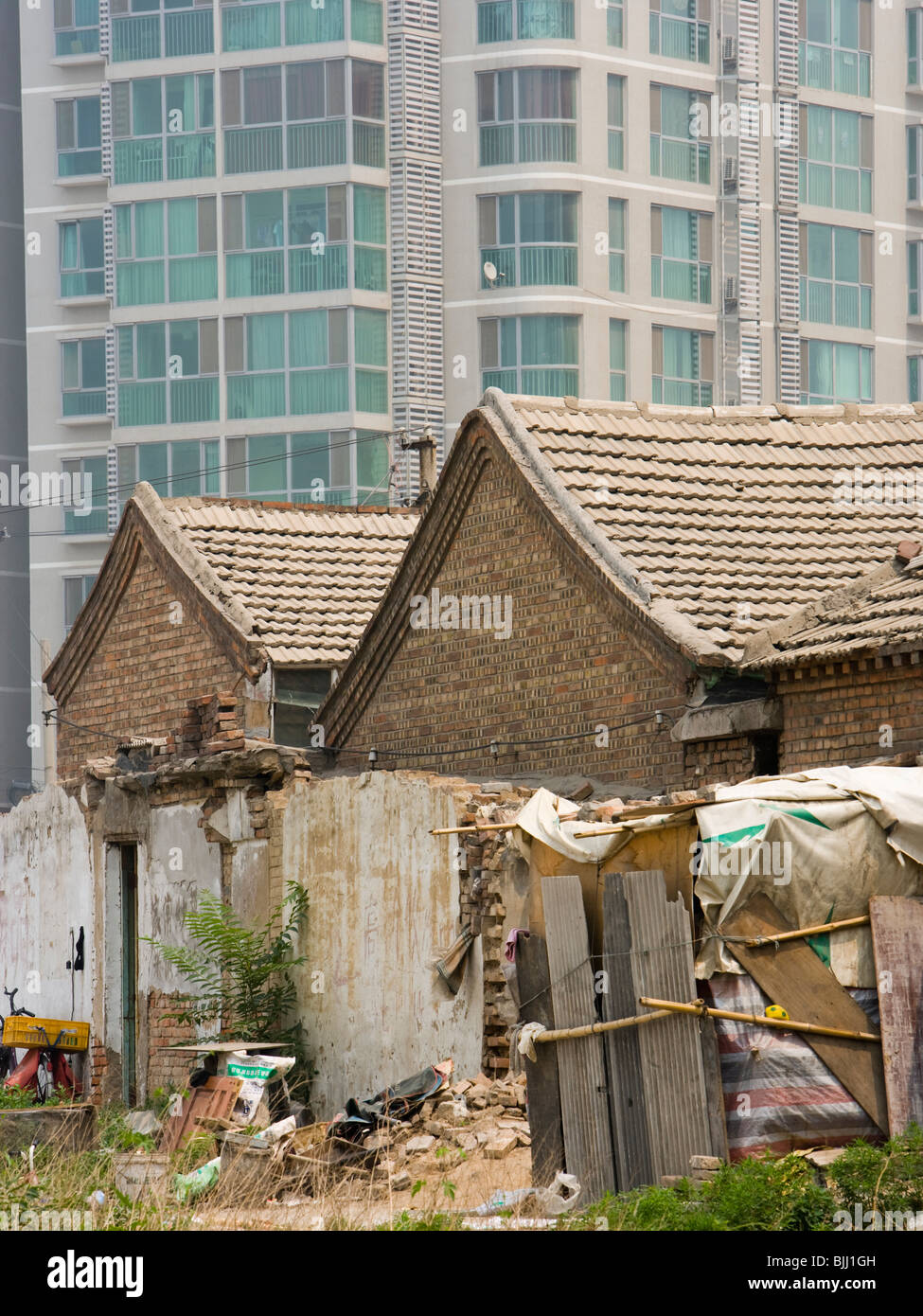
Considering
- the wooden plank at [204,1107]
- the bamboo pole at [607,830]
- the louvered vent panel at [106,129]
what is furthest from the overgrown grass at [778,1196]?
the louvered vent panel at [106,129]

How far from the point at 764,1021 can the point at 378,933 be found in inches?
205

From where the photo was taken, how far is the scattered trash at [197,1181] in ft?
39.2

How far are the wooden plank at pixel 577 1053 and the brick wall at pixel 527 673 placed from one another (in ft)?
14.6

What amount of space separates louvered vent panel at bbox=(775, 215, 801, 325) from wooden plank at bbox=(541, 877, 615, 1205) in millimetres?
36821

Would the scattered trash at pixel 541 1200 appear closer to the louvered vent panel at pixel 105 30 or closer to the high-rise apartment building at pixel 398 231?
the high-rise apartment building at pixel 398 231

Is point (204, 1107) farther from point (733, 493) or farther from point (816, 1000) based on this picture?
point (733, 493)

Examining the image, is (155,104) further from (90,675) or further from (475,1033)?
(475,1033)

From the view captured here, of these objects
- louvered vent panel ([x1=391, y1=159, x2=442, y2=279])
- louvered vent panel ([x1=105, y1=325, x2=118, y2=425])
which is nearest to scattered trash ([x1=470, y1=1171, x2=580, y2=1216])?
louvered vent panel ([x1=391, y1=159, x2=442, y2=279])

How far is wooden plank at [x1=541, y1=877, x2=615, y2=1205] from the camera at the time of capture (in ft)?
35.3

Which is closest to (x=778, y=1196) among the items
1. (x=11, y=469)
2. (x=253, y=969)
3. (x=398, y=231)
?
(x=253, y=969)

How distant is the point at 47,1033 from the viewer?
19062 mm

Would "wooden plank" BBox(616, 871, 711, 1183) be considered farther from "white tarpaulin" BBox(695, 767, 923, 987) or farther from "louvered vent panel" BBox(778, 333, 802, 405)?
"louvered vent panel" BBox(778, 333, 802, 405)
